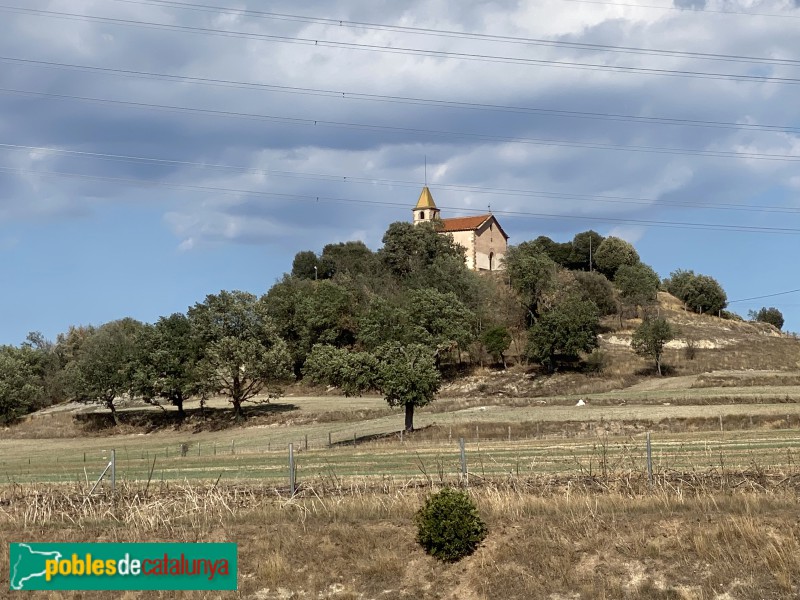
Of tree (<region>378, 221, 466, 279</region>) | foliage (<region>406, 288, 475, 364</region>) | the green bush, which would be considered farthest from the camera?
tree (<region>378, 221, 466, 279</region>)

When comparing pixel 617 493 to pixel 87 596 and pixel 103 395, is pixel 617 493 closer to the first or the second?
pixel 87 596

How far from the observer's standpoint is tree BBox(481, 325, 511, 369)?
110m

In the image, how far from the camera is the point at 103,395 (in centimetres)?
9462

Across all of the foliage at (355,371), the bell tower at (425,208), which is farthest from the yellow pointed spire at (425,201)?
the foliage at (355,371)

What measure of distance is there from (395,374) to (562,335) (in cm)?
4805

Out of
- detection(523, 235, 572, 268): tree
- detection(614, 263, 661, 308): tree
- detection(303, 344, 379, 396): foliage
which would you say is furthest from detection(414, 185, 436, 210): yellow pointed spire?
detection(303, 344, 379, 396): foliage

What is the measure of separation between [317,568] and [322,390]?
9175 cm

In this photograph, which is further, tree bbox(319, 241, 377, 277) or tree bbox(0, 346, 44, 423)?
tree bbox(319, 241, 377, 277)

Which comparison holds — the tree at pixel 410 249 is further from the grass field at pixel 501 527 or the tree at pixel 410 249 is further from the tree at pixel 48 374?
the grass field at pixel 501 527

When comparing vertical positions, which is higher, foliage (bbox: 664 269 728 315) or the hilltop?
foliage (bbox: 664 269 728 315)

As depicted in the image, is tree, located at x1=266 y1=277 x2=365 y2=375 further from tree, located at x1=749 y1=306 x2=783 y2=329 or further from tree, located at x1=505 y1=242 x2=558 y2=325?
tree, located at x1=749 y1=306 x2=783 y2=329

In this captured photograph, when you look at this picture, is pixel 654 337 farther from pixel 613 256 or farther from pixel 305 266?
pixel 305 266

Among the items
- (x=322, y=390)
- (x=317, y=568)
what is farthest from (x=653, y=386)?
(x=317, y=568)

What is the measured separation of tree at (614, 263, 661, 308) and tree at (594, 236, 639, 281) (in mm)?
12613
